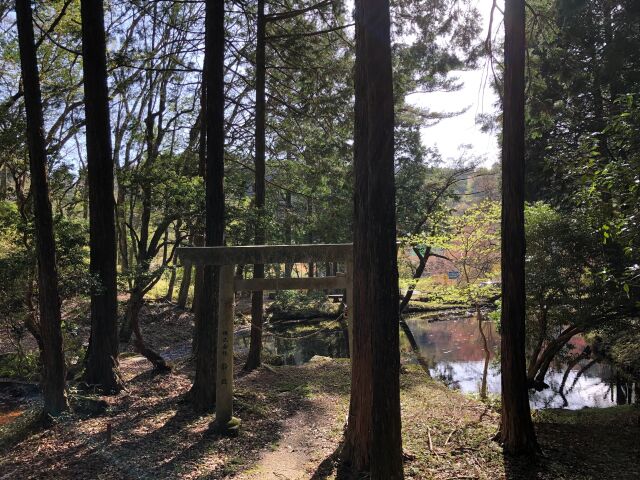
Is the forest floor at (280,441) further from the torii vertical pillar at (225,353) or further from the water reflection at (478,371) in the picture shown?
the water reflection at (478,371)

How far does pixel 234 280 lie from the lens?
6613 mm

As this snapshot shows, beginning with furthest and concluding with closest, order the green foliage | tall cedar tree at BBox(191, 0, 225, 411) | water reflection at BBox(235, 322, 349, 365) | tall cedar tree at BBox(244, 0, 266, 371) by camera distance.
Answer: water reflection at BBox(235, 322, 349, 365)
the green foliage
tall cedar tree at BBox(244, 0, 266, 371)
tall cedar tree at BBox(191, 0, 225, 411)

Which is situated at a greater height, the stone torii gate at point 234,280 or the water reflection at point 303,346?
the stone torii gate at point 234,280

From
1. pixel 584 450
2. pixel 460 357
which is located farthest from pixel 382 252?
pixel 460 357

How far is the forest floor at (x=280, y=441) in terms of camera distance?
5.21 m

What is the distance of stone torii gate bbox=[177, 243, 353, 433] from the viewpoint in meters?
6.14

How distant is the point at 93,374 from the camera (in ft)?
26.0

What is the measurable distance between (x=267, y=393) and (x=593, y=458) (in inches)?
208

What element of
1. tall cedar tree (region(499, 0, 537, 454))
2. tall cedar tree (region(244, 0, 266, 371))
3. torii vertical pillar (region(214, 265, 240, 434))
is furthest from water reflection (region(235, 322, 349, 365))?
tall cedar tree (region(499, 0, 537, 454))

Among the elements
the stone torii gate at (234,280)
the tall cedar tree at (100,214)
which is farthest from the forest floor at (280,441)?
the tall cedar tree at (100,214)

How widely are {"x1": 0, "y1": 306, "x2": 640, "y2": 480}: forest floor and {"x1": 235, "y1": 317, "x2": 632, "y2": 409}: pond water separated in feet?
Result: 6.17

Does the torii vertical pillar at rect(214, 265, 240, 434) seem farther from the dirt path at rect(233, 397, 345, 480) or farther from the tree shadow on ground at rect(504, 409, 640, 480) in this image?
the tree shadow on ground at rect(504, 409, 640, 480)

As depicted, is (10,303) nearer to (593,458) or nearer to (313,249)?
(313,249)

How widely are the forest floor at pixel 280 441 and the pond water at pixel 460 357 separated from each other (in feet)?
6.17
